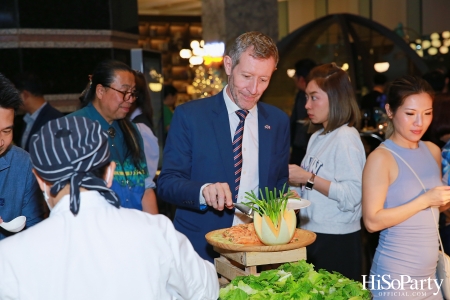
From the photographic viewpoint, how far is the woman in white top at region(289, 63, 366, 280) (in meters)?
3.26

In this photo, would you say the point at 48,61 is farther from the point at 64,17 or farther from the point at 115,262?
the point at 115,262

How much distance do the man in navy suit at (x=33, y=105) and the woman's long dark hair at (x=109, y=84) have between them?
62.5 inches

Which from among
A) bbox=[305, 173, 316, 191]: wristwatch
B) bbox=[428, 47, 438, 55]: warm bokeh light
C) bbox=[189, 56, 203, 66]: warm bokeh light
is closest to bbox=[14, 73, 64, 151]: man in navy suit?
bbox=[305, 173, 316, 191]: wristwatch

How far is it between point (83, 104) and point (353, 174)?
1632 millimetres

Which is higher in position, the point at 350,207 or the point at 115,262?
the point at 115,262

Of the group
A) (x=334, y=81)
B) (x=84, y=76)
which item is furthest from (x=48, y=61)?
(x=334, y=81)

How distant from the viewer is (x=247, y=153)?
9.41ft

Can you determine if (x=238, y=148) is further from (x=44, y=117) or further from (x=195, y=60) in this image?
(x=195, y=60)

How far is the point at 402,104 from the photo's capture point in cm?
288

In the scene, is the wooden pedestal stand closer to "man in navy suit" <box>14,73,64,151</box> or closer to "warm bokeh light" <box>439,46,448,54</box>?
"man in navy suit" <box>14,73,64,151</box>

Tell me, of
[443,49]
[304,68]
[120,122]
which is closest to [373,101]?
[304,68]

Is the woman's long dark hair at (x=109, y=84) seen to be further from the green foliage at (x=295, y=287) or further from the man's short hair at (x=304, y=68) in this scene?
the man's short hair at (x=304, y=68)

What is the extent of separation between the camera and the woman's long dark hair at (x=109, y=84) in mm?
3406

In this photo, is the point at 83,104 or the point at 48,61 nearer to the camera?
the point at 83,104
